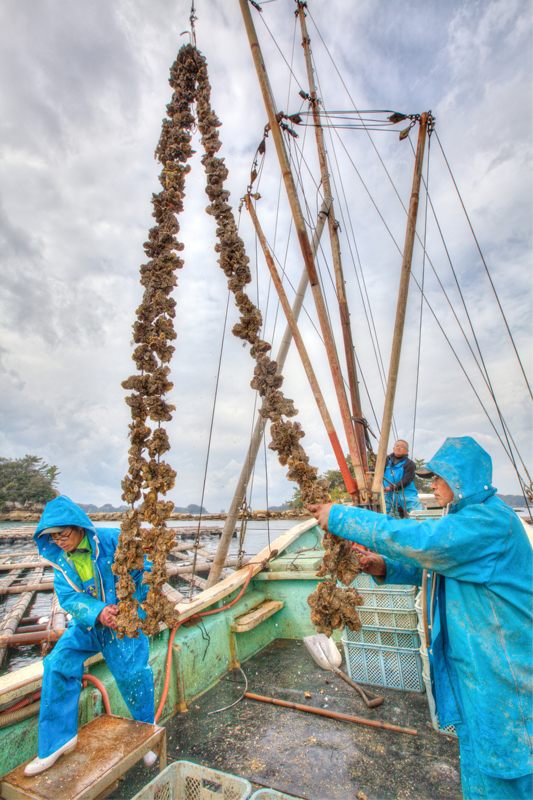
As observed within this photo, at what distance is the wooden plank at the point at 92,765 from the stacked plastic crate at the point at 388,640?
227cm

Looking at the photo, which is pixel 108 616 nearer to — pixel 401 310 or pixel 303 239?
pixel 303 239

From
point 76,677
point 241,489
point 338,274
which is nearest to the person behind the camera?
point 76,677

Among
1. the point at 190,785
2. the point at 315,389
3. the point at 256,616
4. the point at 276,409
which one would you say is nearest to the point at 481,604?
the point at 276,409

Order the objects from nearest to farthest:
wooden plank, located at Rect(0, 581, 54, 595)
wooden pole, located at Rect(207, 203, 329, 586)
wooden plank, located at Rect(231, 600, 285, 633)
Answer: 1. wooden plank, located at Rect(231, 600, 285, 633)
2. wooden pole, located at Rect(207, 203, 329, 586)
3. wooden plank, located at Rect(0, 581, 54, 595)

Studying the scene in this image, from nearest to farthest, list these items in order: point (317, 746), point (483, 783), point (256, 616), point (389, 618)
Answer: point (483, 783), point (317, 746), point (389, 618), point (256, 616)

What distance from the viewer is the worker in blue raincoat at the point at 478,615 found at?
1807 millimetres

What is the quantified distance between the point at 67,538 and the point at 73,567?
29 cm

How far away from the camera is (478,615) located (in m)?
1.89

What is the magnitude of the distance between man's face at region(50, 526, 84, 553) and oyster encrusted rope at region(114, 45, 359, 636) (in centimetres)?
75

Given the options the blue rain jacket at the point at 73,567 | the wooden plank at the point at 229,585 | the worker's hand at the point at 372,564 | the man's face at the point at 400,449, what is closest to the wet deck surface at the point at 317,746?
the wooden plank at the point at 229,585

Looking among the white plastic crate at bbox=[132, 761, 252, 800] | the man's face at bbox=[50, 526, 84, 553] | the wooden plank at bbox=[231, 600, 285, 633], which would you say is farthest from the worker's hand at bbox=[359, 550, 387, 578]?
the wooden plank at bbox=[231, 600, 285, 633]

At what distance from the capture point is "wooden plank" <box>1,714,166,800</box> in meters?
2.24

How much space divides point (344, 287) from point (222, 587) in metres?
4.52

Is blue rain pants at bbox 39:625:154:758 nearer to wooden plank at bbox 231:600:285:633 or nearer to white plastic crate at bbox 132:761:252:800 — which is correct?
white plastic crate at bbox 132:761:252:800
